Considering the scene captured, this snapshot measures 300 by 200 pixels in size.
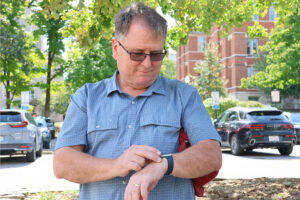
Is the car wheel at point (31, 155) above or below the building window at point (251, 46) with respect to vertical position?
below

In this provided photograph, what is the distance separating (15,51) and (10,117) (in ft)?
54.2

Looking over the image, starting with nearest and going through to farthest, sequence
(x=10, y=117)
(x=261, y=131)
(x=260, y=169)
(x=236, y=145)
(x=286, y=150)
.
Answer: (x=260, y=169), (x=10, y=117), (x=261, y=131), (x=236, y=145), (x=286, y=150)

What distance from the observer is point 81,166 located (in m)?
2.20

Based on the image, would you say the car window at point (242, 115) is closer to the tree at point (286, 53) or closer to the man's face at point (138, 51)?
the man's face at point (138, 51)

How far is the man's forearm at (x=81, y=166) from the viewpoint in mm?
2156

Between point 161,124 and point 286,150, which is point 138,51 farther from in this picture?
point 286,150

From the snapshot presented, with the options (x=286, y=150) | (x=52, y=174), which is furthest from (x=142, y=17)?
(x=286, y=150)

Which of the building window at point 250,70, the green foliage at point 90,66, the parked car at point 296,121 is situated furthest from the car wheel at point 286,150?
the building window at point 250,70

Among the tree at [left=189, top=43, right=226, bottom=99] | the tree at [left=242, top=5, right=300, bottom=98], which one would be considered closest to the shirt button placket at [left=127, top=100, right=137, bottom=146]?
the tree at [left=242, top=5, right=300, bottom=98]

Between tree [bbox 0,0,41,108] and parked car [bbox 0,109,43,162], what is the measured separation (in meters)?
15.8

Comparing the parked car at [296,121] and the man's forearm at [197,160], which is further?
the parked car at [296,121]

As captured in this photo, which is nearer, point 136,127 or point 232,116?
point 136,127

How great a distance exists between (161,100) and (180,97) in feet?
0.34

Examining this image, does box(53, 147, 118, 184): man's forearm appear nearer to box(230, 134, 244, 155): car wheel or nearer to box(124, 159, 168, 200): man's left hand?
box(124, 159, 168, 200): man's left hand
